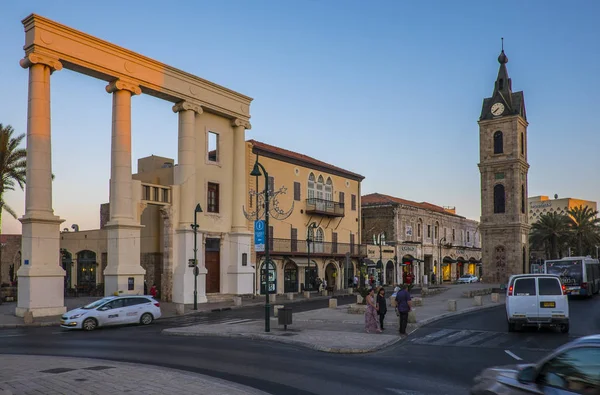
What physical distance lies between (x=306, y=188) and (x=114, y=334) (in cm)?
2978

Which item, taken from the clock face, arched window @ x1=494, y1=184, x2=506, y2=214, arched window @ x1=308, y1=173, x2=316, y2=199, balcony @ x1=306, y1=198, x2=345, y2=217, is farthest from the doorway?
the clock face

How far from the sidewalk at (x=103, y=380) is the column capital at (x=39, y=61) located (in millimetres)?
20093

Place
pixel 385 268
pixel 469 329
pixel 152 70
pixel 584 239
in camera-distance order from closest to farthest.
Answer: pixel 469 329 → pixel 152 70 → pixel 385 268 → pixel 584 239

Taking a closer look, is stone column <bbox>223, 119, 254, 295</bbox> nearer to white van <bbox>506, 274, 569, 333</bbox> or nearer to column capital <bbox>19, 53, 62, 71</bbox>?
column capital <bbox>19, 53, 62, 71</bbox>

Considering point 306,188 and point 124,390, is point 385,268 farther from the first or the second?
point 124,390

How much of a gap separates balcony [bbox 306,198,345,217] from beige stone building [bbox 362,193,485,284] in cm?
770

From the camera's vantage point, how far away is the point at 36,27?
93.4 feet

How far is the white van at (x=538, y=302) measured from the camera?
18578 mm

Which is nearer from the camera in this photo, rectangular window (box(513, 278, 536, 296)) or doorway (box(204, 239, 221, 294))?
rectangular window (box(513, 278, 536, 296))

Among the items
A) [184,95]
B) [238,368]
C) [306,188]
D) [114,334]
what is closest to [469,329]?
[238,368]

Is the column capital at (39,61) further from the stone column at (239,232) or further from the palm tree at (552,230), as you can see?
the palm tree at (552,230)

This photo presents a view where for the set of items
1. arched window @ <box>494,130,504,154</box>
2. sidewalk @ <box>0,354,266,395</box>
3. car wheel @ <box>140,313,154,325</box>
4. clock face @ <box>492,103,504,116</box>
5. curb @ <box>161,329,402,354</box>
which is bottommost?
car wheel @ <box>140,313,154,325</box>

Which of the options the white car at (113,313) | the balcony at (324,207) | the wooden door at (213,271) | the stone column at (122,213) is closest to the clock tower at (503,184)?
the balcony at (324,207)

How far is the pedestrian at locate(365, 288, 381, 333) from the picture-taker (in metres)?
19.2
